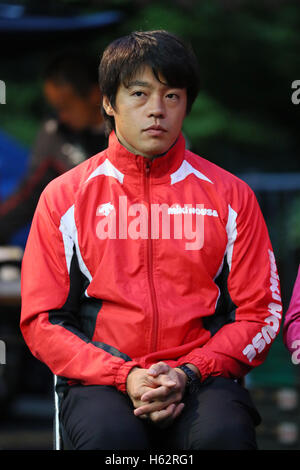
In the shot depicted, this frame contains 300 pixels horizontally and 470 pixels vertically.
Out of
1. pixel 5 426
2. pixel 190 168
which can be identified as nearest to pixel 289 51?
pixel 5 426

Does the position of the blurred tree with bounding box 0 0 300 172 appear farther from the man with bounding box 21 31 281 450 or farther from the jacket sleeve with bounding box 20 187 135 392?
the jacket sleeve with bounding box 20 187 135 392

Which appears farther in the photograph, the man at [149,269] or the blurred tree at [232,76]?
the blurred tree at [232,76]

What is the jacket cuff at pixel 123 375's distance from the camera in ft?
8.65

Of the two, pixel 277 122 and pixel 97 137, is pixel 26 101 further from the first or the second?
pixel 97 137

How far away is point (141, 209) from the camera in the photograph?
2.84 meters

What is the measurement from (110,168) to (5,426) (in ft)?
11.9

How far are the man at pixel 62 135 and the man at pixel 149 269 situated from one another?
2.76 metres

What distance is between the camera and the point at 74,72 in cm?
613

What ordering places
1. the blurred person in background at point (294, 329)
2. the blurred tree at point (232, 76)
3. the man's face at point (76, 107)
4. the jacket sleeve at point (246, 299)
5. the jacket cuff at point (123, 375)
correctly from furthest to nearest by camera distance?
the blurred tree at point (232, 76) < the man's face at point (76, 107) < the blurred person in background at point (294, 329) < the jacket sleeve at point (246, 299) < the jacket cuff at point (123, 375)

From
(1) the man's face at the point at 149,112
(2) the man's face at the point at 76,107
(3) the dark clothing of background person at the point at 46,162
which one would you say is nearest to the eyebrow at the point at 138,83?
(1) the man's face at the point at 149,112

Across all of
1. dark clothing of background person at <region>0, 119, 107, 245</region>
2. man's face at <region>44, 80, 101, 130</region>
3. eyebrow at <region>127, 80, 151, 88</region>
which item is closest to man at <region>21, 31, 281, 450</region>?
eyebrow at <region>127, 80, 151, 88</region>

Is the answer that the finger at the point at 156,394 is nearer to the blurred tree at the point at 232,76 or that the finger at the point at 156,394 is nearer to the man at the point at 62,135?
the man at the point at 62,135

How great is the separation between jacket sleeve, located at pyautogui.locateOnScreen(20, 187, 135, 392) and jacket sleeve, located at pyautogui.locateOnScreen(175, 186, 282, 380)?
0.25 m

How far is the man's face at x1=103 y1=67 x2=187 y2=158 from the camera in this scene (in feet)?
9.18
